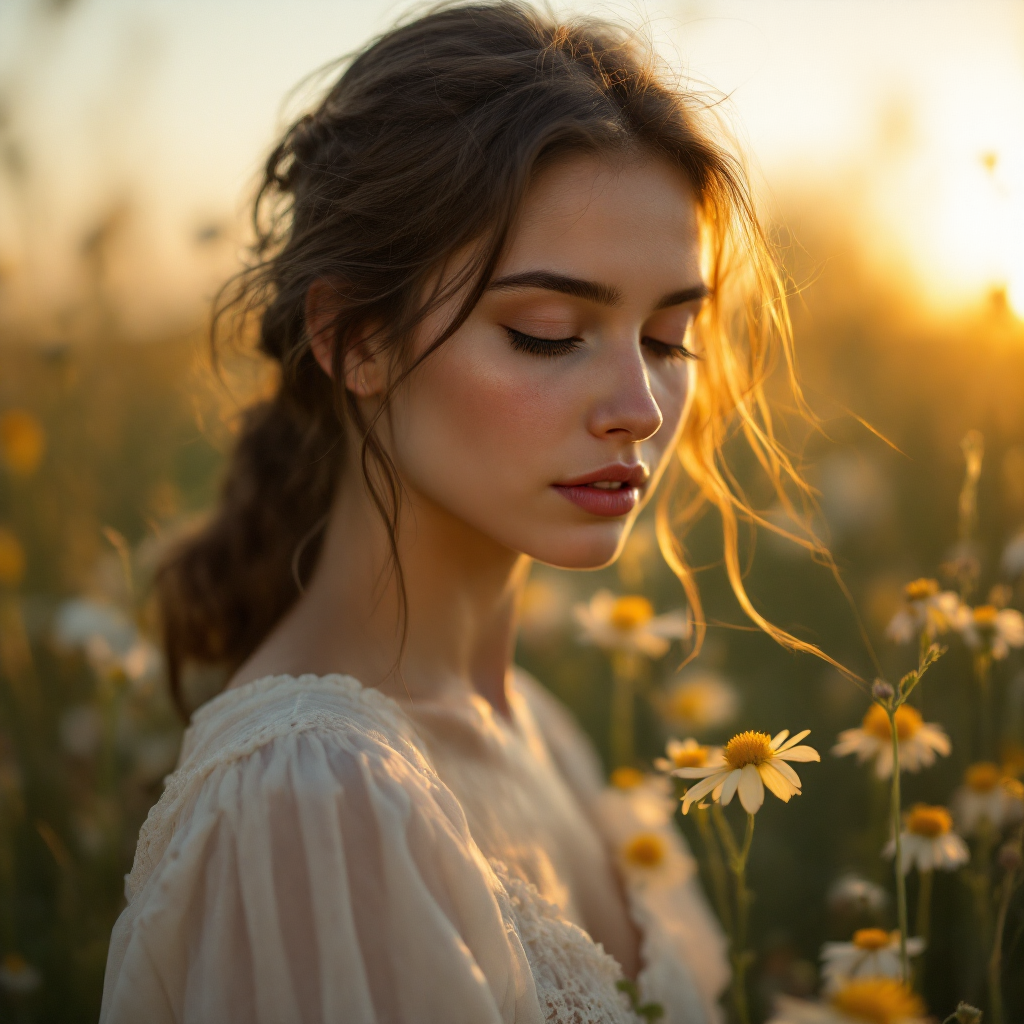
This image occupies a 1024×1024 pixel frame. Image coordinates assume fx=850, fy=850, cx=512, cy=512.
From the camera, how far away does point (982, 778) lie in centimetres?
101

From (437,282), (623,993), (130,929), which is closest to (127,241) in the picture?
(437,282)

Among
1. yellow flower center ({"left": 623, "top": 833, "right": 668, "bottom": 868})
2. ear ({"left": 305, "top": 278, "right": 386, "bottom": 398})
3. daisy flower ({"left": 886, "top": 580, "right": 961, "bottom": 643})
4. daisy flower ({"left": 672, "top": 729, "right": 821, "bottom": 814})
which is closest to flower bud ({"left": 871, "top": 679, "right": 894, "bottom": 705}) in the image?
daisy flower ({"left": 672, "top": 729, "right": 821, "bottom": 814})

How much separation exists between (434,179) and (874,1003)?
893 mm

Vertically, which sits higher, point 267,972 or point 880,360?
point 880,360

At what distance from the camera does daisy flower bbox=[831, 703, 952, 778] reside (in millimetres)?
1001

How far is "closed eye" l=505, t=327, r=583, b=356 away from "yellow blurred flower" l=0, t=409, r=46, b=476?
137 centimetres

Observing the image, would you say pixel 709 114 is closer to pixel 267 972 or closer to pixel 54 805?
pixel 267 972

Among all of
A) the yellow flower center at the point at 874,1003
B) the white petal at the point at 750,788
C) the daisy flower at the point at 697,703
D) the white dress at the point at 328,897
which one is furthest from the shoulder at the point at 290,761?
the daisy flower at the point at 697,703

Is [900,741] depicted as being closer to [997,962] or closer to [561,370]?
[997,962]

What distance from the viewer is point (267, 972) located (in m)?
0.73

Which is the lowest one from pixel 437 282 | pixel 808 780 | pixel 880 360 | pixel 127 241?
pixel 808 780

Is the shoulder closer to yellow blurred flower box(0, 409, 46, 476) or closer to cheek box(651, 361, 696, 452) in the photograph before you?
cheek box(651, 361, 696, 452)

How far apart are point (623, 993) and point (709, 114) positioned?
1123 mm

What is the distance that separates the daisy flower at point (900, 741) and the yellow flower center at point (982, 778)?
4 cm
